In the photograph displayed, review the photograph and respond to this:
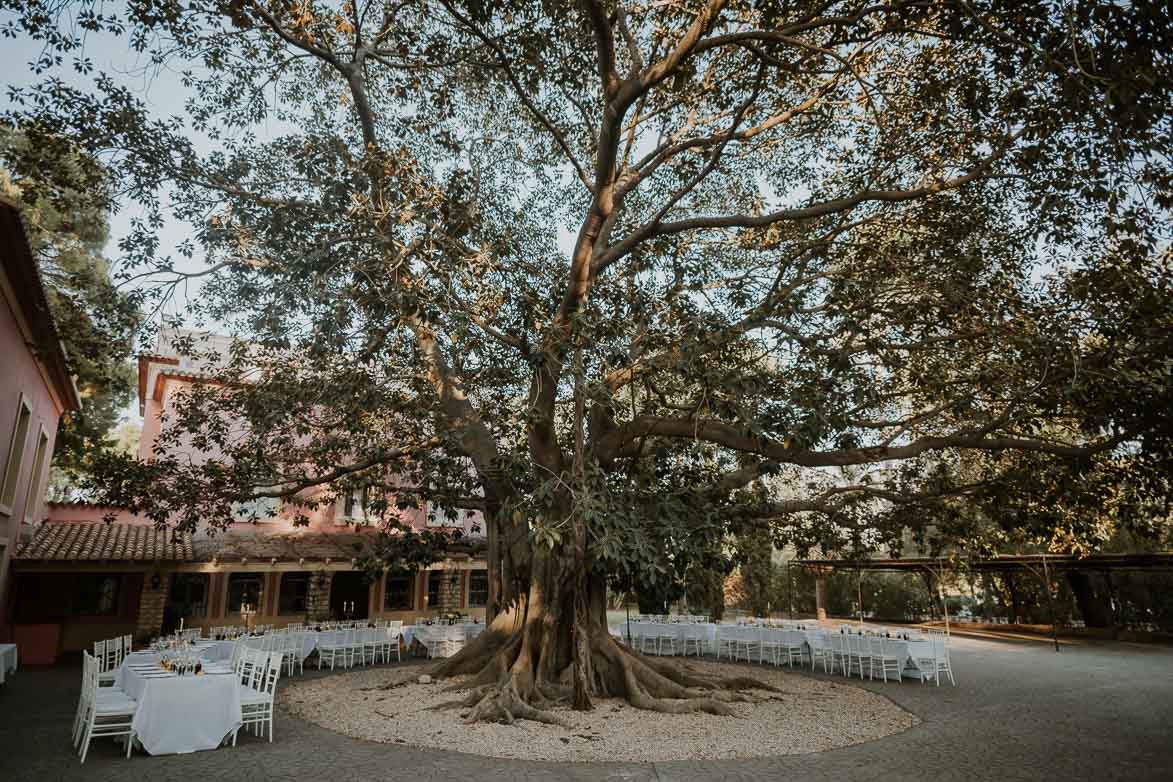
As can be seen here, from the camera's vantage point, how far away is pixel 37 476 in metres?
14.7

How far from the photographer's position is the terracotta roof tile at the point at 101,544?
1412 cm

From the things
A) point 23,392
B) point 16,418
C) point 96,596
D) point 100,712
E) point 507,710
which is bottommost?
point 507,710

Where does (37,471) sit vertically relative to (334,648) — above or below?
above

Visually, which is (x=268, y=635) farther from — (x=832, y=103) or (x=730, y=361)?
(x=832, y=103)

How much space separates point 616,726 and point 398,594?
15.8 m

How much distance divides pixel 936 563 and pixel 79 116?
2374 cm

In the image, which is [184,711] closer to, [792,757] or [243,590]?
[792,757]

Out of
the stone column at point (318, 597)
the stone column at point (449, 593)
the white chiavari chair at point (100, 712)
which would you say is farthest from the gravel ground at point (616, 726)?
the stone column at point (449, 593)

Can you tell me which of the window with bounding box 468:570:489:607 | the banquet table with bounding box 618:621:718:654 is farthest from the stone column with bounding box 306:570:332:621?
the banquet table with bounding box 618:621:718:654

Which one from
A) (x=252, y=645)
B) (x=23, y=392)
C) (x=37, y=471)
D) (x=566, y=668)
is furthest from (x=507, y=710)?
(x=37, y=471)

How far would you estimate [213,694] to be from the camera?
6.86 meters

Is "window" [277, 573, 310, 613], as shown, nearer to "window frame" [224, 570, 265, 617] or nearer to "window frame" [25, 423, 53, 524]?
"window frame" [224, 570, 265, 617]

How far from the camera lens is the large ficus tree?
279 inches

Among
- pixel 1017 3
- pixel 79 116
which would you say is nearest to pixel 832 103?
pixel 1017 3
